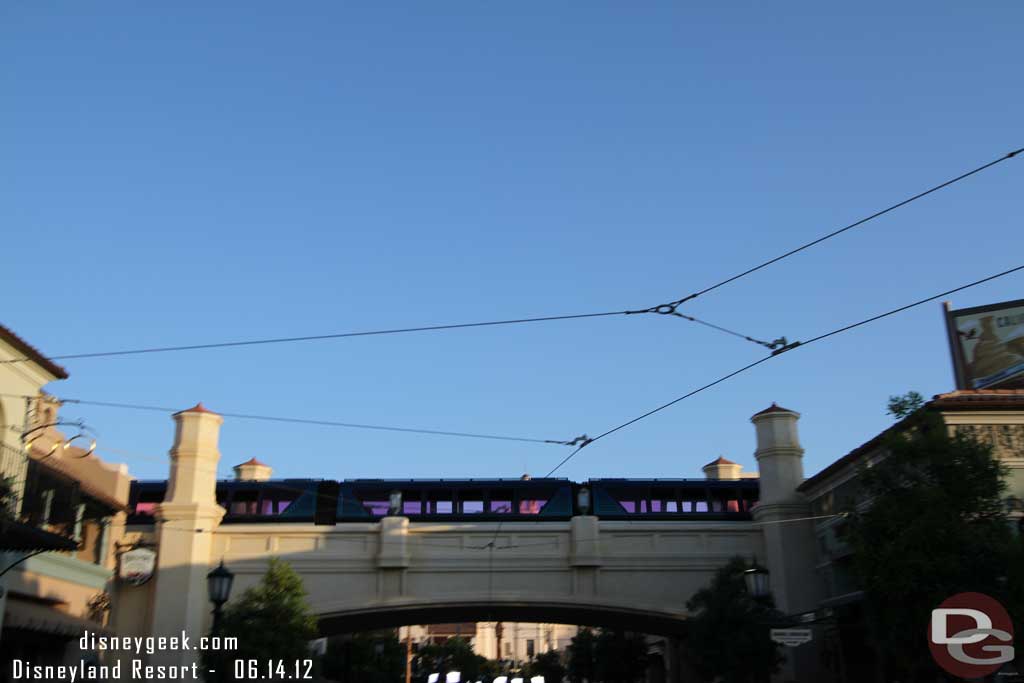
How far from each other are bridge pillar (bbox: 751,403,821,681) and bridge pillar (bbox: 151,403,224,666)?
61.8 ft

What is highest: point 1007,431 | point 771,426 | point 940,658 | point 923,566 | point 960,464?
point 771,426

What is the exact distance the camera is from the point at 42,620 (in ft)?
73.2

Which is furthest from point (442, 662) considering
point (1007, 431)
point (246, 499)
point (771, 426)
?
point (1007, 431)

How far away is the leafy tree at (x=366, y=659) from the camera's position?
46.7 metres

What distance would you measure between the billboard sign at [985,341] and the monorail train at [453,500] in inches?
345

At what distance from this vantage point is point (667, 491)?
35.2 m

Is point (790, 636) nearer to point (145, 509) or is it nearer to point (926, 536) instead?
point (926, 536)

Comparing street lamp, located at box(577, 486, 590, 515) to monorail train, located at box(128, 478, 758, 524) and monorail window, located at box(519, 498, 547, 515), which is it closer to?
monorail train, located at box(128, 478, 758, 524)

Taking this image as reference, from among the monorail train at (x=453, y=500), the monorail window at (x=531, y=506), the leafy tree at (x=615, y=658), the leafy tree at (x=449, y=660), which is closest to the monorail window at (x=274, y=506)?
the monorail train at (x=453, y=500)

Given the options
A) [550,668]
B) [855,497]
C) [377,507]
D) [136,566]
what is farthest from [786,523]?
[550,668]

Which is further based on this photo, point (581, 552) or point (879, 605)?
point (581, 552)

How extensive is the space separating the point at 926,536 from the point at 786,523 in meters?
12.1

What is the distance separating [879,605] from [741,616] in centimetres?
674

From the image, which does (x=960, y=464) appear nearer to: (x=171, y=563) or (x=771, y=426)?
(x=771, y=426)
